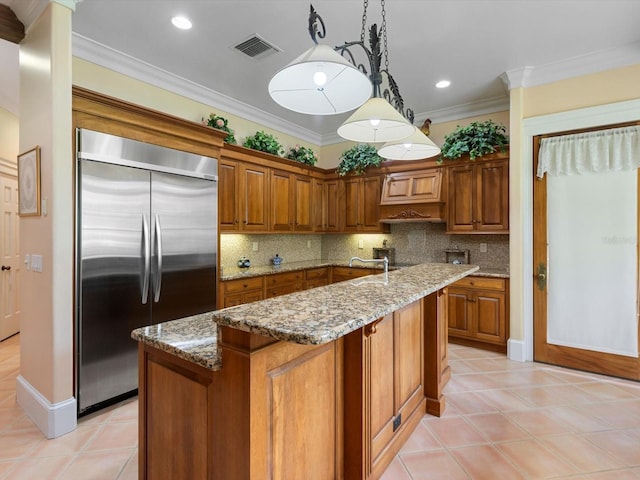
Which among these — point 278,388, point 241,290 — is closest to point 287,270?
point 241,290

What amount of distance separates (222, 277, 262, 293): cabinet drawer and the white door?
3.07 meters

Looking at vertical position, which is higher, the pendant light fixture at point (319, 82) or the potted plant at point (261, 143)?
the potted plant at point (261, 143)

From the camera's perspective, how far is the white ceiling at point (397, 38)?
2.51 meters

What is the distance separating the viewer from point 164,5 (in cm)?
248

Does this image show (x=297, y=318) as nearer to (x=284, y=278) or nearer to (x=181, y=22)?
(x=181, y=22)

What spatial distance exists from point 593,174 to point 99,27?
15.3 feet

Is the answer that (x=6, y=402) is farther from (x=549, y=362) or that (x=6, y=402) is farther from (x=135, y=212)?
(x=549, y=362)

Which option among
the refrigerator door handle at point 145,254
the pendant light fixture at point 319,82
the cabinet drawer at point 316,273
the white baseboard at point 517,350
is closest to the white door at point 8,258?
the refrigerator door handle at point 145,254

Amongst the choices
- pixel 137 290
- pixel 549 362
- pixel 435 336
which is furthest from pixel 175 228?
pixel 549 362

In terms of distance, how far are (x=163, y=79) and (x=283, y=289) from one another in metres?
2.78

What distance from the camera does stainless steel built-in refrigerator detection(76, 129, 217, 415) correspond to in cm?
246

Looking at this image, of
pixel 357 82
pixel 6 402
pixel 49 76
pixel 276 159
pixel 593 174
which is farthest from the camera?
pixel 276 159

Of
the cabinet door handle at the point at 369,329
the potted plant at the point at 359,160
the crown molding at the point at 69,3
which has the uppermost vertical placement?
the crown molding at the point at 69,3

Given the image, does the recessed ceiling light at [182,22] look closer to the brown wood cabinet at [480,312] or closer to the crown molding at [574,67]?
the crown molding at [574,67]
